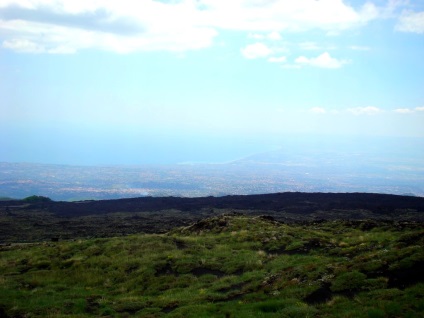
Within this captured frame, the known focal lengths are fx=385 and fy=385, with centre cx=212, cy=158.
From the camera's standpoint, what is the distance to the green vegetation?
1474cm

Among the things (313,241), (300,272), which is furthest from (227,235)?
(300,272)

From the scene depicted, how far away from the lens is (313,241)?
2709 cm

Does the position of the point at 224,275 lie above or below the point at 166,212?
above

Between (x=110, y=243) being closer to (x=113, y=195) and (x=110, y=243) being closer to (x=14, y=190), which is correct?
(x=113, y=195)

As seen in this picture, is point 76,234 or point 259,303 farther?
point 76,234

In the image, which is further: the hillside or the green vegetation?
the hillside

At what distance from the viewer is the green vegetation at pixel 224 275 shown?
14.7 metres

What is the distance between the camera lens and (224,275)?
72.6ft

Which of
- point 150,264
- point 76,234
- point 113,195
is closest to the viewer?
point 150,264

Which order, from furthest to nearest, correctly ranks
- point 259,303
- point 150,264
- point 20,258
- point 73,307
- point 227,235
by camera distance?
point 227,235
point 20,258
point 150,264
point 73,307
point 259,303

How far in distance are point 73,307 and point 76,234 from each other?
30998mm

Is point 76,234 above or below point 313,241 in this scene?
below

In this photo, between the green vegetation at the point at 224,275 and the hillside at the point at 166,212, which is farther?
the hillside at the point at 166,212

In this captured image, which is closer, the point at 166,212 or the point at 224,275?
the point at 224,275
